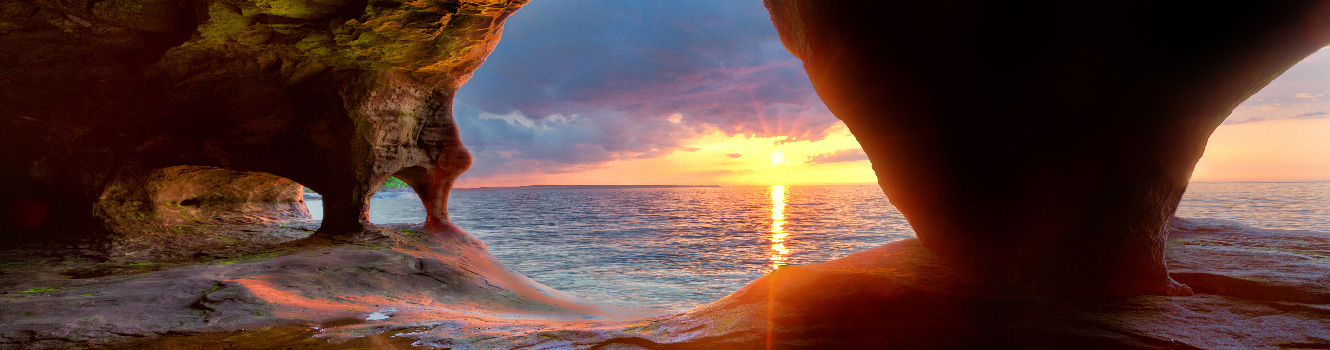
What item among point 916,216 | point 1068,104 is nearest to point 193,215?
point 916,216

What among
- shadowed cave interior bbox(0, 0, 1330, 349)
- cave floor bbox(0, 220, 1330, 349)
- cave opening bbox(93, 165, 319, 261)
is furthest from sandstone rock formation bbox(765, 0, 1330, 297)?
cave opening bbox(93, 165, 319, 261)

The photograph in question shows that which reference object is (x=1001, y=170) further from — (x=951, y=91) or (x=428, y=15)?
(x=428, y=15)

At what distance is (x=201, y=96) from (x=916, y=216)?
15.2 m

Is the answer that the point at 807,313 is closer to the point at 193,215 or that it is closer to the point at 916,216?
the point at 916,216

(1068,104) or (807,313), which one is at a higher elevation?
(1068,104)

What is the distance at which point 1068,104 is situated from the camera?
4.10 m

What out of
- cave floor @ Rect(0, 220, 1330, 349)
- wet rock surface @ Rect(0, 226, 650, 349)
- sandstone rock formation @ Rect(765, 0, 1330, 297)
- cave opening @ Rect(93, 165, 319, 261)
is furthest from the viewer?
cave opening @ Rect(93, 165, 319, 261)

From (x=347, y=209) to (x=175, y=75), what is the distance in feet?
14.7

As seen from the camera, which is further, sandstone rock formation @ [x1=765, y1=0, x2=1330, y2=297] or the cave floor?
sandstone rock formation @ [x1=765, y1=0, x2=1330, y2=297]

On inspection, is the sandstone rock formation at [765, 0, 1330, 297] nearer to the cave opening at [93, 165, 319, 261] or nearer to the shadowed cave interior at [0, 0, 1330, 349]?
the shadowed cave interior at [0, 0, 1330, 349]

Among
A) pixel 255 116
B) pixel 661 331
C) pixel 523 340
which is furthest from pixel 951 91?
pixel 255 116

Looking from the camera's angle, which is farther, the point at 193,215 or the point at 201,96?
the point at 193,215

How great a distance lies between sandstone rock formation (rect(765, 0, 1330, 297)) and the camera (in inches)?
147

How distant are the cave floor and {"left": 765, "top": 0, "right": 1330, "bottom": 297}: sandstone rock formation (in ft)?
1.79
